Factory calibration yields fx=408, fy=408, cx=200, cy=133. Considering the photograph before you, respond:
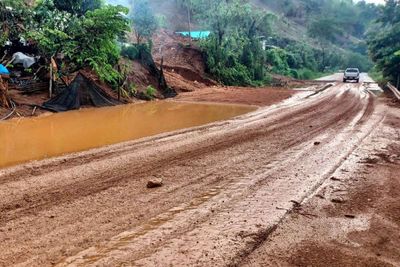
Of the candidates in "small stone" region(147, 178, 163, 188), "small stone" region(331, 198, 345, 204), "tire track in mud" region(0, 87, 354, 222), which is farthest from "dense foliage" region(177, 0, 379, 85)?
"small stone" region(331, 198, 345, 204)

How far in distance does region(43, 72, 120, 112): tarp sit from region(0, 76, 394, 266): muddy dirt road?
807cm

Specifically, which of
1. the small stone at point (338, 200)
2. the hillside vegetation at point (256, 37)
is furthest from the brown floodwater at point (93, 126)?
the hillside vegetation at point (256, 37)

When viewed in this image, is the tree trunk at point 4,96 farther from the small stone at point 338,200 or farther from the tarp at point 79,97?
the small stone at point 338,200

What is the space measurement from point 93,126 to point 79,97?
195 inches

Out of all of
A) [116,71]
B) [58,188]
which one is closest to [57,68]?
[116,71]

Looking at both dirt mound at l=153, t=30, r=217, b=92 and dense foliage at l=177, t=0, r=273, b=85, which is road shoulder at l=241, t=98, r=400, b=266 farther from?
dense foliage at l=177, t=0, r=273, b=85

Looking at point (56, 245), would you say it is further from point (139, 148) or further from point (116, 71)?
point (116, 71)

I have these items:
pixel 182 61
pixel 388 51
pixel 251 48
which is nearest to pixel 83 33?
pixel 182 61

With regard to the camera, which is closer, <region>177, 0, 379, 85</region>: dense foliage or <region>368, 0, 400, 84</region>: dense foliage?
<region>368, 0, 400, 84</region>: dense foliage

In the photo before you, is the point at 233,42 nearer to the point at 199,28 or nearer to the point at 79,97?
the point at 199,28

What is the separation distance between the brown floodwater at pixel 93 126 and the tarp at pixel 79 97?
0.57m

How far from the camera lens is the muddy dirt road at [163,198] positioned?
171 inches

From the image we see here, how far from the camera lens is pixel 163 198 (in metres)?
6.04

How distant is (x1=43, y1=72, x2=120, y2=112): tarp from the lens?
17344mm
